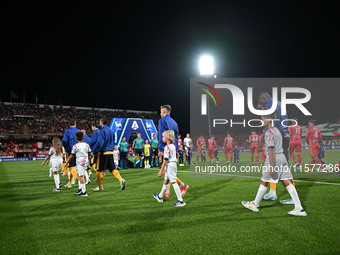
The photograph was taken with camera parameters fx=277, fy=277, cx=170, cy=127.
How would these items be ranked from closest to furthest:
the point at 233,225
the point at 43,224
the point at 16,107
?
the point at 233,225
the point at 43,224
the point at 16,107

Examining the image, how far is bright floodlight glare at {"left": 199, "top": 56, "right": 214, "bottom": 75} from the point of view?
28016mm

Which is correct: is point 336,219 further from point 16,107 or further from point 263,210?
point 16,107

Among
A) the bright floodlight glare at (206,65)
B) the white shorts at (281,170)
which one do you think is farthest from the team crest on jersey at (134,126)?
the white shorts at (281,170)

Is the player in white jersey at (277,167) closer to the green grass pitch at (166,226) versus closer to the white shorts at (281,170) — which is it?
the white shorts at (281,170)

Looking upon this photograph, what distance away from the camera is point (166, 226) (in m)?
4.60

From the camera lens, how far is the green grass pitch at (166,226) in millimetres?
3648

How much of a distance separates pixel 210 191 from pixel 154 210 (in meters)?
2.80

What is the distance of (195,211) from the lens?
18.5ft

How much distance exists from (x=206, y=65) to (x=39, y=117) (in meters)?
36.7

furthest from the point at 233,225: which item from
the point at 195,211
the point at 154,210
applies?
the point at 154,210

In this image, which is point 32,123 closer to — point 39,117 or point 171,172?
point 39,117

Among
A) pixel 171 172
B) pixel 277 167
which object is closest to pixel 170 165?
pixel 171 172

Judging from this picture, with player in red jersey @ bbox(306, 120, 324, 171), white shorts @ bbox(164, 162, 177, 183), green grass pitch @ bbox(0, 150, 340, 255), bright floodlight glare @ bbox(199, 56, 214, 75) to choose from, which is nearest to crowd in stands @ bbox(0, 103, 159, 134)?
bright floodlight glare @ bbox(199, 56, 214, 75)

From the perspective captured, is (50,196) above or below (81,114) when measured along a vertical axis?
below
